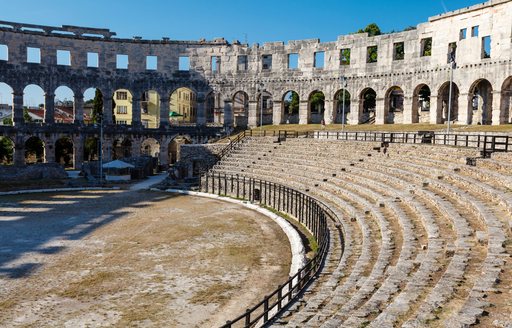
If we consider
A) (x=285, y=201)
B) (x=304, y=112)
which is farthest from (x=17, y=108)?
(x=285, y=201)

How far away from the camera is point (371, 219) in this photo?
1769 centimetres

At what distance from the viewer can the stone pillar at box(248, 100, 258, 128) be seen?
171ft

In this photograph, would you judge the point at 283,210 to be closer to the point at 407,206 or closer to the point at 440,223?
the point at 407,206

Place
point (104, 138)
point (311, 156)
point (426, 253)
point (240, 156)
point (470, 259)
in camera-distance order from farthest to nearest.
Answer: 1. point (104, 138)
2. point (240, 156)
3. point (311, 156)
4. point (426, 253)
5. point (470, 259)

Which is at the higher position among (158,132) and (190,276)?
(158,132)

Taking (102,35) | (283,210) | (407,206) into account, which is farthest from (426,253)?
(102,35)

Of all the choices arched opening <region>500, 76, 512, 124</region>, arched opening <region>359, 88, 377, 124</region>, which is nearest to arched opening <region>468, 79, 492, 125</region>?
arched opening <region>500, 76, 512, 124</region>

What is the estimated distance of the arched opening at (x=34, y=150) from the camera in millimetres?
66444

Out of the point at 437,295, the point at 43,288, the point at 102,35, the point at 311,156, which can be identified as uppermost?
the point at 102,35

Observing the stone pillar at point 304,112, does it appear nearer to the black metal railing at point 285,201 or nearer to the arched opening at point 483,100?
the arched opening at point 483,100

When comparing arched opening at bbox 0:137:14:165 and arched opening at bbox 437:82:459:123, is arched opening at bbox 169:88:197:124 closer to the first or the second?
arched opening at bbox 0:137:14:165

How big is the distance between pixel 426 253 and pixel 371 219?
616 cm

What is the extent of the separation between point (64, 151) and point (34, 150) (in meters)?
6.29

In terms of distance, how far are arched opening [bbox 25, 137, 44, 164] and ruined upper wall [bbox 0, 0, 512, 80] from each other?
21.4m
